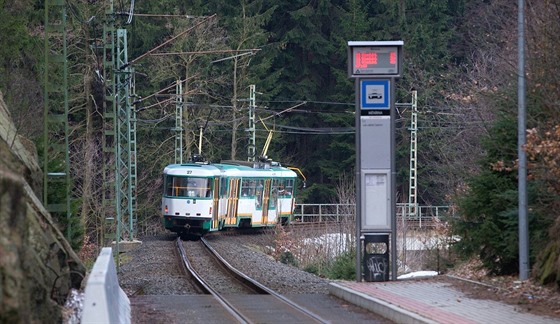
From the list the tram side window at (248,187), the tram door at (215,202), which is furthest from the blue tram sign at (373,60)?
the tram side window at (248,187)

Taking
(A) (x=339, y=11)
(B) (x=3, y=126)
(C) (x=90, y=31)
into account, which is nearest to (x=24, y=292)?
(B) (x=3, y=126)

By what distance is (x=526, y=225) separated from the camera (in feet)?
51.6

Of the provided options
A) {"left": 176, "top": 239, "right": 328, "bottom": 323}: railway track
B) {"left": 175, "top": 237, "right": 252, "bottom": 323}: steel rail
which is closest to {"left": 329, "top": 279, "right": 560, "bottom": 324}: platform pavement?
{"left": 176, "top": 239, "right": 328, "bottom": 323}: railway track

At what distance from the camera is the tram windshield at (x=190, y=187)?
1533 inches

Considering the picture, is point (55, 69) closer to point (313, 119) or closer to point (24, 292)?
point (24, 292)

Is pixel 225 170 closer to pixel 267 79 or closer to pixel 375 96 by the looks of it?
pixel 267 79

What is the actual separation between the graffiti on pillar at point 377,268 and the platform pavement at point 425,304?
278mm

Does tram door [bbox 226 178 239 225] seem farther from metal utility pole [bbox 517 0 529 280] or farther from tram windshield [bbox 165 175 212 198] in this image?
metal utility pole [bbox 517 0 529 280]

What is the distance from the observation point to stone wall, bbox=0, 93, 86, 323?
327 inches

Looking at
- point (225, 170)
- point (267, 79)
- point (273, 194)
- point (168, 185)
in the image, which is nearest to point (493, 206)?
point (225, 170)

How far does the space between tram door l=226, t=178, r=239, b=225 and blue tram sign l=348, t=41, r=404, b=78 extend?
23706mm

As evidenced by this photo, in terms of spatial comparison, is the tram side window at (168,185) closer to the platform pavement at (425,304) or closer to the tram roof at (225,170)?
the tram roof at (225,170)

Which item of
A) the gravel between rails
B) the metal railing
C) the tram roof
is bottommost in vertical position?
the gravel between rails

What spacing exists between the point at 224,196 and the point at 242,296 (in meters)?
23.2
